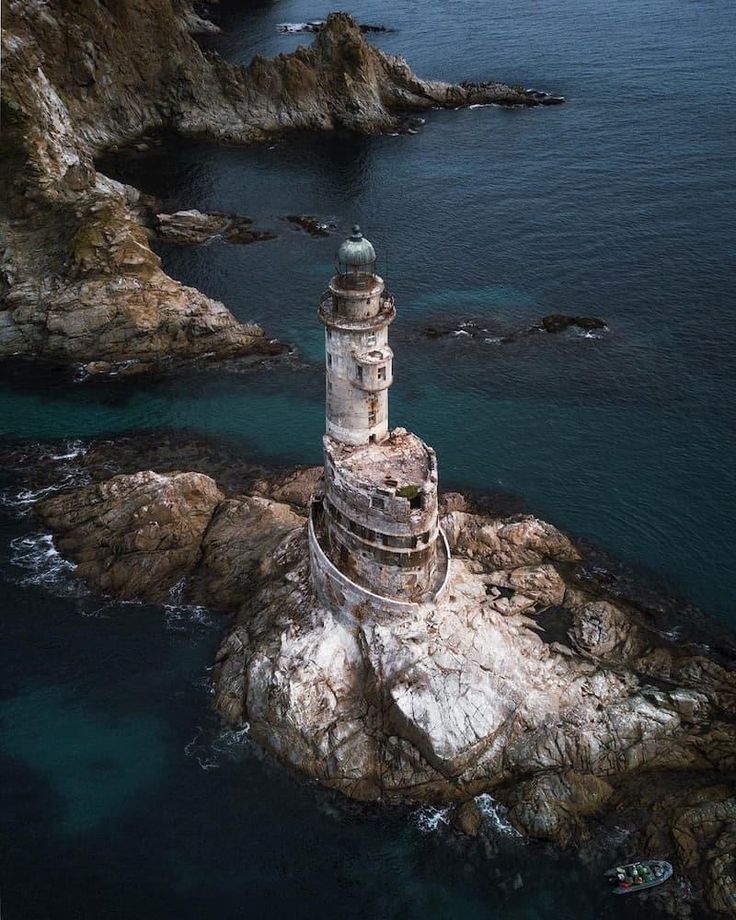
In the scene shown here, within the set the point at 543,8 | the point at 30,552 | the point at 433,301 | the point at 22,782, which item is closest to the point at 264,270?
the point at 433,301

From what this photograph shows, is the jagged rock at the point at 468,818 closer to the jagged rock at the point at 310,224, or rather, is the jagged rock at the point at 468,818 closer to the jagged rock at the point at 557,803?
the jagged rock at the point at 557,803

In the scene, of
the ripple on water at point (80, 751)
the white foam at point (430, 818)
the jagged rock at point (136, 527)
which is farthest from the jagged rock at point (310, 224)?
the white foam at point (430, 818)

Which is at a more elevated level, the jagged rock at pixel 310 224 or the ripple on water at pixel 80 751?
the jagged rock at pixel 310 224

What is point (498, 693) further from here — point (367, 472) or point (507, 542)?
point (367, 472)

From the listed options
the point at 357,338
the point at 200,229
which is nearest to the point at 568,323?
the point at 357,338

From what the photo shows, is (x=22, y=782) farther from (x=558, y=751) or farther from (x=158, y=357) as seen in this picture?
(x=158, y=357)

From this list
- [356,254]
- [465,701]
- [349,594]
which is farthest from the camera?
[349,594]

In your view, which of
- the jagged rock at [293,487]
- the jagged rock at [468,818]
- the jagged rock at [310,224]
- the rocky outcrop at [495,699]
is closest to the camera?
the jagged rock at [468,818]
